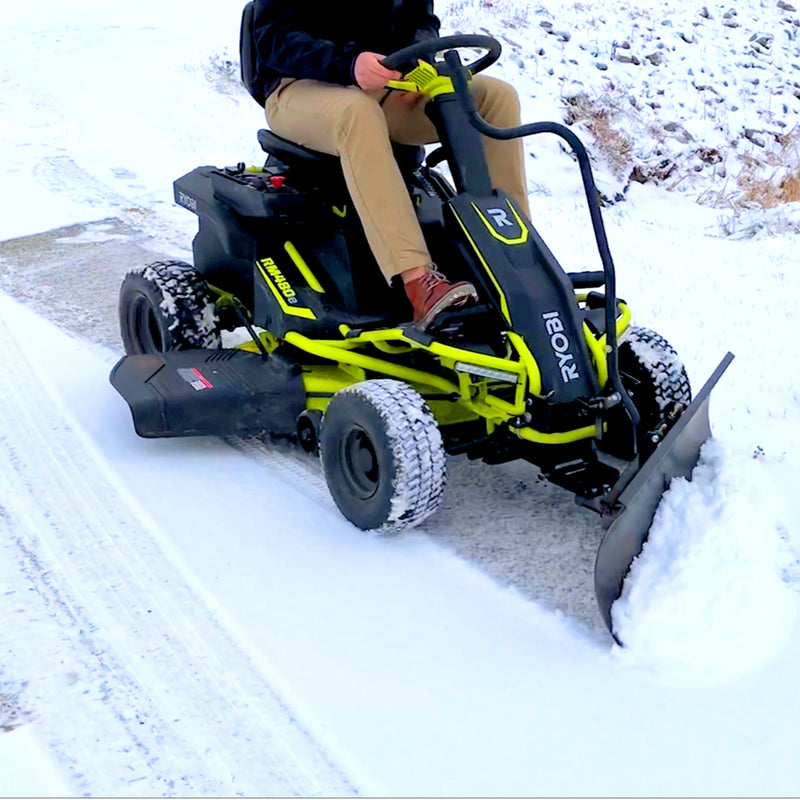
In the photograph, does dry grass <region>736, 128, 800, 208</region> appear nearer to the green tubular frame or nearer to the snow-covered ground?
the snow-covered ground

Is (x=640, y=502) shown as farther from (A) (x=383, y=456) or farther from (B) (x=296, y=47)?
(B) (x=296, y=47)

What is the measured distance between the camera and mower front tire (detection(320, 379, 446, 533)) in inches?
110

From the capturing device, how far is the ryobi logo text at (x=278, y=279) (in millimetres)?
3436

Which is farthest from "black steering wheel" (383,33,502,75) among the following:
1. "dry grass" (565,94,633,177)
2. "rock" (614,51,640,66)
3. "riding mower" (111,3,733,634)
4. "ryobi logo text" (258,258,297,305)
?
"rock" (614,51,640,66)

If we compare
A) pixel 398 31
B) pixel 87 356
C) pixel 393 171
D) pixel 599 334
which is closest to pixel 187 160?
pixel 87 356

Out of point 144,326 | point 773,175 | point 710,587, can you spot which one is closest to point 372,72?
point 144,326

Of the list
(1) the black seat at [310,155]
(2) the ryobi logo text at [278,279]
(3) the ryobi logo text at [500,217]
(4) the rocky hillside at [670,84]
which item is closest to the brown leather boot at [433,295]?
(3) the ryobi logo text at [500,217]

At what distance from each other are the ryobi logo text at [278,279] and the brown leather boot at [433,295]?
504 mm

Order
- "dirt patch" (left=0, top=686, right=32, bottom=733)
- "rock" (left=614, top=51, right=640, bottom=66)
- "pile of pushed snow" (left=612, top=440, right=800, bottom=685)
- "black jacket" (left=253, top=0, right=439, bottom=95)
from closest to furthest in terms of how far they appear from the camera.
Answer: "dirt patch" (left=0, top=686, right=32, bottom=733) < "pile of pushed snow" (left=612, top=440, right=800, bottom=685) < "black jacket" (left=253, top=0, right=439, bottom=95) < "rock" (left=614, top=51, right=640, bottom=66)

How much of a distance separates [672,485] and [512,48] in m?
8.71

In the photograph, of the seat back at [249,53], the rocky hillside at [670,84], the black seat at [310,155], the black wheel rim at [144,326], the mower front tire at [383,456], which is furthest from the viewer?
the rocky hillside at [670,84]

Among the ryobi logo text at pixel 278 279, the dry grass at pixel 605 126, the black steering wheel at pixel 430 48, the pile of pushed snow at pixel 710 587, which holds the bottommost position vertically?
the dry grass at pixel 605 126

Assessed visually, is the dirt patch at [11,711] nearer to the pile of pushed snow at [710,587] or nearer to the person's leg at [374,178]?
the pile of pushed snow at [710,587]

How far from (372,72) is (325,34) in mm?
403
